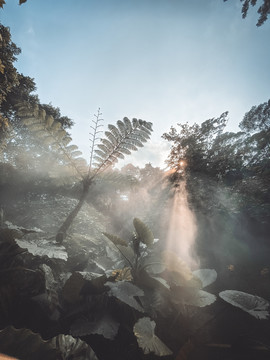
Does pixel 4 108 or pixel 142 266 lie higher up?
pixel 4 108

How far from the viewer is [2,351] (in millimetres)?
818

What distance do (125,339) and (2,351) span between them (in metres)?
1.00

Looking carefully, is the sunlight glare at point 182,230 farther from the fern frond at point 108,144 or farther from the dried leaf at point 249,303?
the fern frond at point 108,144

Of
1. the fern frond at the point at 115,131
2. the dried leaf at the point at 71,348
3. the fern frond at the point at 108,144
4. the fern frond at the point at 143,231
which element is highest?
the fern frond at the point at 115,131

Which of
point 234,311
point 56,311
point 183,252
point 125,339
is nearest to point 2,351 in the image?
point 56,311

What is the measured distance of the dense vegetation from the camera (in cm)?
130

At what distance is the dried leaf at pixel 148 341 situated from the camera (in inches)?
43.3

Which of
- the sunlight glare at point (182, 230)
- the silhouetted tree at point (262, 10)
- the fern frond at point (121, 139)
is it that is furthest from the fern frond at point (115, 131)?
the silhouetted tree at point (262, 10)

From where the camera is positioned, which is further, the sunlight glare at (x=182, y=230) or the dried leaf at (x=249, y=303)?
the sunlight glare at (x=182, y=230)

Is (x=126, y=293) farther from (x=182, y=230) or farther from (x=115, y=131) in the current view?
(x=182, y=230)

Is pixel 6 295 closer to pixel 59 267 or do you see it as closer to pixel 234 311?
pixel 59 267

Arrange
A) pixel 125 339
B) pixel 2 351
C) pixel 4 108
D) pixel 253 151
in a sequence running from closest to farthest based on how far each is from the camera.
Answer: pixel 2 351, pixel 125 339, pixel 4 108, pixel 253 151

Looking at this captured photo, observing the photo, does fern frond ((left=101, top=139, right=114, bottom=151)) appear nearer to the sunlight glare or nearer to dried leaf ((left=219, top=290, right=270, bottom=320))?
dried leaf ((left=219, top=290, right=270, bottom=320))

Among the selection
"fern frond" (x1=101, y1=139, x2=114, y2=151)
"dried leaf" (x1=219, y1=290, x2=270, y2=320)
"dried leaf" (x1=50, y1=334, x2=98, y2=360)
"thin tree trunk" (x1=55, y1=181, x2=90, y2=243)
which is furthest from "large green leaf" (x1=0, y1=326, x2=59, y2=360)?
"fern frond" (x1=101, y1=139, x2=114, y2=151)
